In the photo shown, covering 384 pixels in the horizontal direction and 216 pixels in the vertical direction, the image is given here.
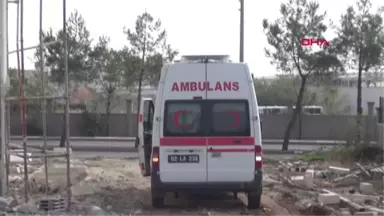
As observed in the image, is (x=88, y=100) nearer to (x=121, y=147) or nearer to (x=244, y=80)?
(x=121, y=147)

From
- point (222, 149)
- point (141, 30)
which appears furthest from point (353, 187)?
point (141, 30)

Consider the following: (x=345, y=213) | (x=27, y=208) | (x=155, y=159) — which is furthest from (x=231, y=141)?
(x=27, y=208)

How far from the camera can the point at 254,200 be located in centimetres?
1334

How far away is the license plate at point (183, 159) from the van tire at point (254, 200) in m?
1.20

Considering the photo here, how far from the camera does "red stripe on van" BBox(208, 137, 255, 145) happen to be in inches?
506

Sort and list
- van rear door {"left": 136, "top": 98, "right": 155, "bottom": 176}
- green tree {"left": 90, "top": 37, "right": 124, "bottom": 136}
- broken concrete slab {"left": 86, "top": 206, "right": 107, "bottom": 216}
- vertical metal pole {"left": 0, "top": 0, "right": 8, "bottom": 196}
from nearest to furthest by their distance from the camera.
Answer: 1. broken concrete slab {"left": 86, "top": 206, "right": 107, "bottom": 216}
2. vertical metal pole {"left": 0, "top": 0, "right": 8, "bottom": 196}
3. van rear door {"left": 136, "top": 98, "right": 155, "bottom": 176}
4. green tree {"left": 90, "top": 37, "right": 124, "bottom": 136}

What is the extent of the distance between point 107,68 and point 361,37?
643 inches

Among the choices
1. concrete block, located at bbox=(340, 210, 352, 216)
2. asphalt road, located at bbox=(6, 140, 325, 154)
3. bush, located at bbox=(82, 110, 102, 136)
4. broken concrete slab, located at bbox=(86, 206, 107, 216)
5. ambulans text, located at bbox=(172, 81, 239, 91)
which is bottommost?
asphalt road, located at bbox=(6, 140, 325, 154)

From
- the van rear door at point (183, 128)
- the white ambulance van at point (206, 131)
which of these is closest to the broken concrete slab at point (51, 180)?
the white ambulance van at point (206, 131)

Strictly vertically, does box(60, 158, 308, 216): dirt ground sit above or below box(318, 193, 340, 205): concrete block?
below

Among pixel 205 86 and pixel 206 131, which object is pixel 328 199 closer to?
pixel 206 131

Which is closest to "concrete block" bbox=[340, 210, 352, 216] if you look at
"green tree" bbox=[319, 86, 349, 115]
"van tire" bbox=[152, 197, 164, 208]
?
"van tire" bbox=[152, 197, 164, 208]

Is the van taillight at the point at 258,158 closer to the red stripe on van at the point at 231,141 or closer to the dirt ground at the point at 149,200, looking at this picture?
the red stripe on van at the point at 231,141

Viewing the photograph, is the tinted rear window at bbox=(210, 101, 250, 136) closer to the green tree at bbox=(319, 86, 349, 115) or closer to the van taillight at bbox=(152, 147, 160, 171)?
the van taillight at bbox=(152, 147, 160, 171)
